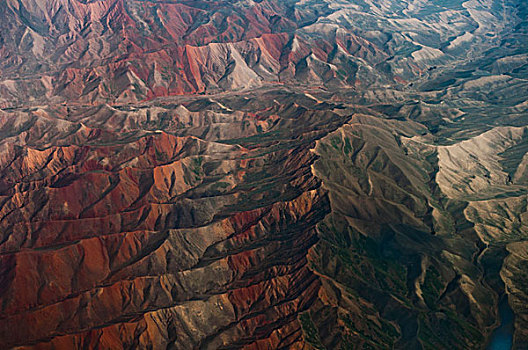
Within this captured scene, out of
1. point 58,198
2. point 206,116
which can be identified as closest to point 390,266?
point 58,198

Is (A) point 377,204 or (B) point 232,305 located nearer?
(B) point 232,305

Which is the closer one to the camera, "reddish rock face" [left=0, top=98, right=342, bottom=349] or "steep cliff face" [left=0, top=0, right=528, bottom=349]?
"reddish rock face" [left=0, top=98, right=342, bottom=349]

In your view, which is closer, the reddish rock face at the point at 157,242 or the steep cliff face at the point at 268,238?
the reddish rock face at the point at 157,242

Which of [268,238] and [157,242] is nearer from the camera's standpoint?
[157,242]

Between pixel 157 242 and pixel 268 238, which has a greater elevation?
pixel 268 238

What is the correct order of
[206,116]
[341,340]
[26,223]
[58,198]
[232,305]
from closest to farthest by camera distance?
[341,340] → [232,305] → [26,223] → [58,198] → [206,116]

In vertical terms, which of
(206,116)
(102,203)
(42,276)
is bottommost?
(206,116)

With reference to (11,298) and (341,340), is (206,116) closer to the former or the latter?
(11,298)

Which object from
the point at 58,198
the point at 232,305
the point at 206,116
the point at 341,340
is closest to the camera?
the point at 341,340

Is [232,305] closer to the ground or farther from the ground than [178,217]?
farther from the ground
